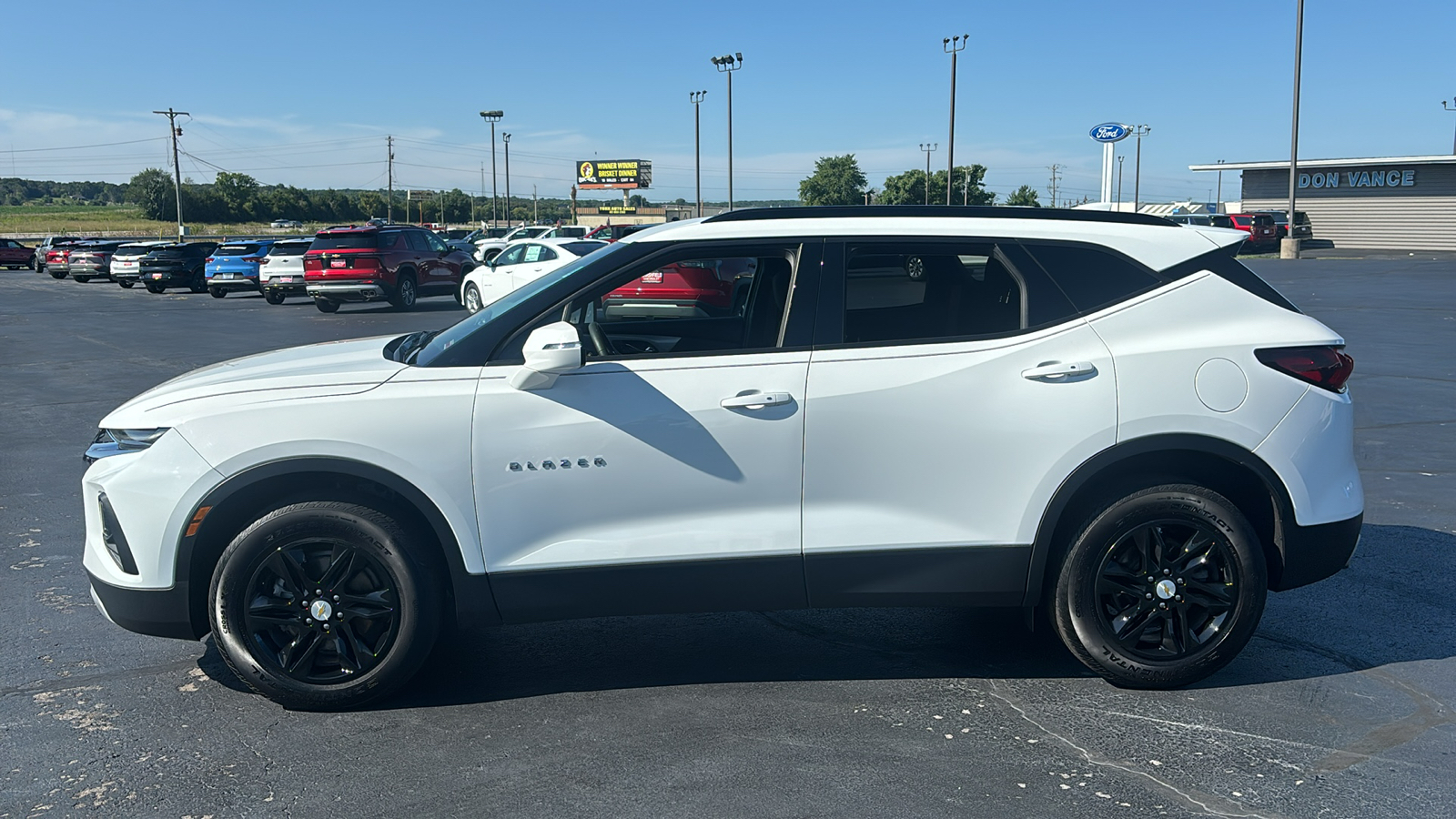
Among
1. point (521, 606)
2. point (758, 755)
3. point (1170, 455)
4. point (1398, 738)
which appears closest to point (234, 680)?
point (521, 606)

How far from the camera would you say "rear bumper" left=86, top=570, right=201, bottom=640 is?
Answer: 394 cm

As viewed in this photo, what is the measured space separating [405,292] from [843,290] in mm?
22603

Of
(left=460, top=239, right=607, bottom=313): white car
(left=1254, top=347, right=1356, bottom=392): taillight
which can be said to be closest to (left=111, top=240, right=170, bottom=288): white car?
(left=460, top=239, right=607, bottom=313): white car

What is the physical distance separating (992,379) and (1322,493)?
4.47 ft

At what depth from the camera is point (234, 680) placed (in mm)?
4336

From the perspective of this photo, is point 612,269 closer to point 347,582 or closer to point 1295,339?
→ point 347,582

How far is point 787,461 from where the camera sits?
13.1ft

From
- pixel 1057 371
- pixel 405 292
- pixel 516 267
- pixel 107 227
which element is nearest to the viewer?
pixel 1057 371

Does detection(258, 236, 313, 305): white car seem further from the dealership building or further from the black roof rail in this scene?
the dealership building

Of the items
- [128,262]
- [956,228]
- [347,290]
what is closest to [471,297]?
[347,290]

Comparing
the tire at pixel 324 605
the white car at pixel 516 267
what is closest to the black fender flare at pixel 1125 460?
the tire at pixel 324 605

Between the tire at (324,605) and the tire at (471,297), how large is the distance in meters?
19.6

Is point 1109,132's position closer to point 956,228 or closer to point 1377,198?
point 1377,198

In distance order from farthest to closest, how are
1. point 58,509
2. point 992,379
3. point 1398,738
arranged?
point 58,509, point 992,379, point 1398,738
